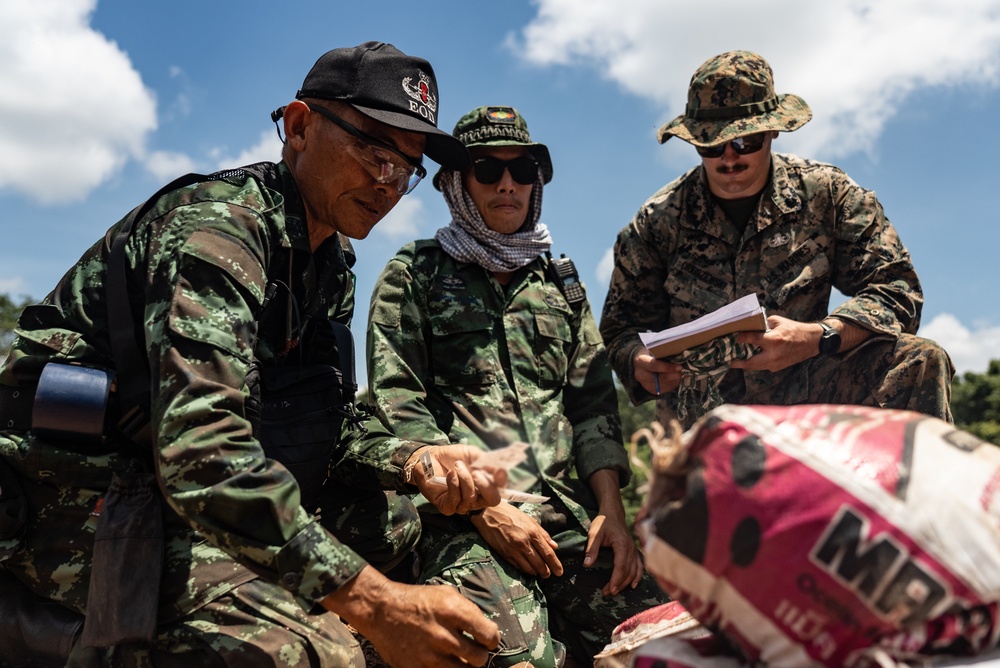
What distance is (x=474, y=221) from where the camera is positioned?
4297 millimetres

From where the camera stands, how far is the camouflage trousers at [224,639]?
2346 millimetres

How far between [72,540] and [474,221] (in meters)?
2.38

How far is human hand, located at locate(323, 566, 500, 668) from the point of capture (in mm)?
2084

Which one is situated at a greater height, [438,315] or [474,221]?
[474,221]

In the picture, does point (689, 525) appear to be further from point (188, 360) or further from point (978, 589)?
point (188, 360)

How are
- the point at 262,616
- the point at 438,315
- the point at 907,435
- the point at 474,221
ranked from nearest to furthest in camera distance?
the point at 907,435 → the point at 262,616 → the point at 438,315 → the point at 474,221

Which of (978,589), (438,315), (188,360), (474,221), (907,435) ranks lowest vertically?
(978,589)

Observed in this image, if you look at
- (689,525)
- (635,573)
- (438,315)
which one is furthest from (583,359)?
(689,525)

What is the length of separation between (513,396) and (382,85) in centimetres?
154

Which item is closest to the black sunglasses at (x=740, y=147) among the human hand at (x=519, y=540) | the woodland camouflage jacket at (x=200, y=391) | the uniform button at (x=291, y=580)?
the human hand at (x=519, y=540)

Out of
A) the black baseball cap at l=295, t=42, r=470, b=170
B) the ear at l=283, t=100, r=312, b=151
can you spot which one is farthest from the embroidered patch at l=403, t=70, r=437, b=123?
the ear at l=283, t=100, r=312, b=151

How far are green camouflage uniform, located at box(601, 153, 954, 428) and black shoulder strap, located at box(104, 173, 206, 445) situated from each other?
7.70 ft

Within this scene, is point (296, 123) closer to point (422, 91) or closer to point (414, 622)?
point (422, 91)

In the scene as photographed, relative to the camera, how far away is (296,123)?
306 cm
